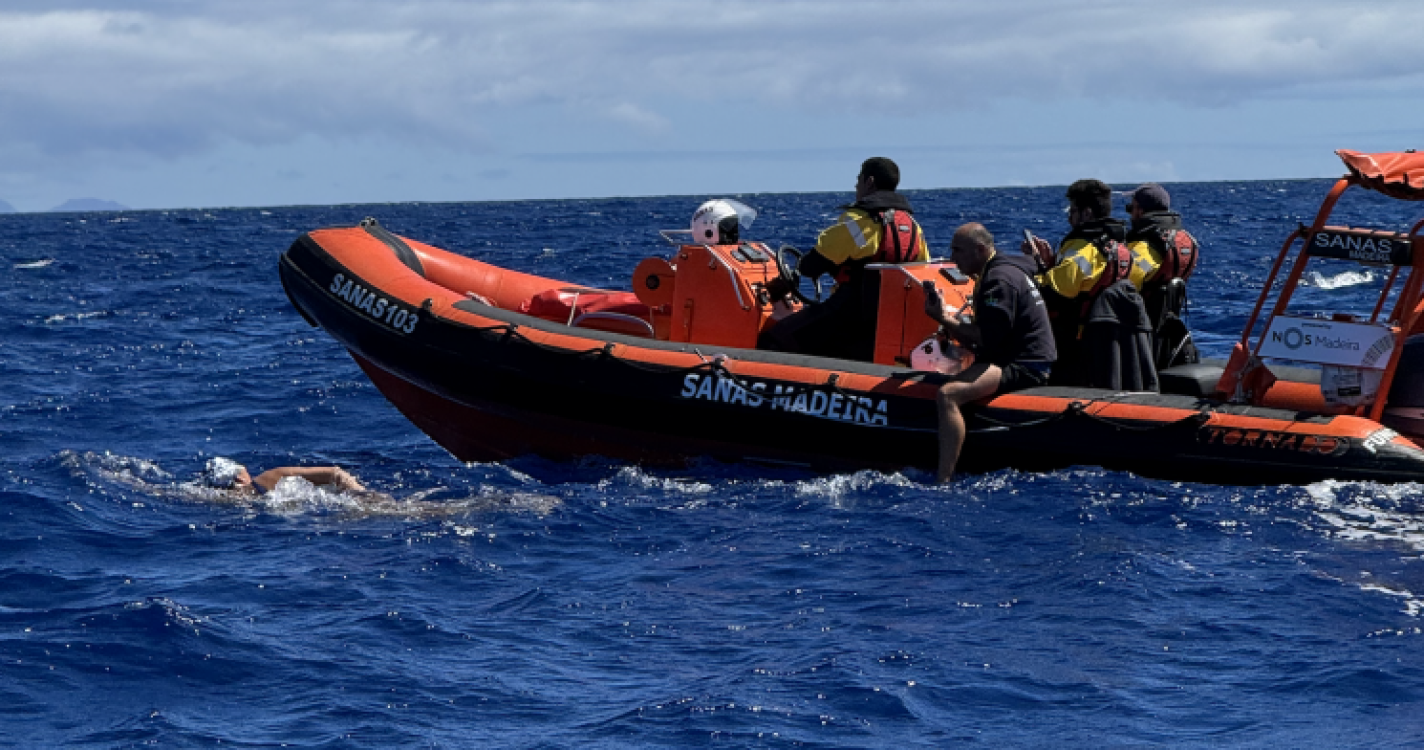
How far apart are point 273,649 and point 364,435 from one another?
5.17 metres

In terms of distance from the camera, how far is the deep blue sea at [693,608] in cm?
438

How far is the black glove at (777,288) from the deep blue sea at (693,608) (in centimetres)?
104

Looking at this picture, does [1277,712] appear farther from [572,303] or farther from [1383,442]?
[572,303]

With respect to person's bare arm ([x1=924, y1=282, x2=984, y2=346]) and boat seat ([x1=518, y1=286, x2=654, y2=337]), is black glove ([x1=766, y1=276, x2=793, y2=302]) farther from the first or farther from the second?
A: person's bare arm ([x1=924, y1=282, x2=984, y2=346])

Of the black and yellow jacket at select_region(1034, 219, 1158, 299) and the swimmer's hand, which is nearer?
the black and yellow jacket at select_region(1034, 219, 1158, 299)

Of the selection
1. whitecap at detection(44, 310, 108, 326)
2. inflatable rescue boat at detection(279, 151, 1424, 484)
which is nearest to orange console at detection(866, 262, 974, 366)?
inflatable rescue boat at detection(279, 151, 1424, 484)

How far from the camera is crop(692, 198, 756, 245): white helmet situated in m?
8.32

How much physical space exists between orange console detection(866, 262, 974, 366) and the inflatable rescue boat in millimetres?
11

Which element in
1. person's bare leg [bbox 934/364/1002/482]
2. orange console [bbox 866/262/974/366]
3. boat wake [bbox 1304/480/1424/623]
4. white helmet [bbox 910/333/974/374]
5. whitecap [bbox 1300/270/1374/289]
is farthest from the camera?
whitecap [bbox 1300/270/1374/289]

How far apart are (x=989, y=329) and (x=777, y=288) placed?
4.84ft

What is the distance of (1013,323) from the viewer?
7.13 metres

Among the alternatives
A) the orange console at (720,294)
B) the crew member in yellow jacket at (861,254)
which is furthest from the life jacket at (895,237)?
the orange console at (720,294)

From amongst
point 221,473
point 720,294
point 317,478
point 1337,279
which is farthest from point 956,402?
point 1337,279

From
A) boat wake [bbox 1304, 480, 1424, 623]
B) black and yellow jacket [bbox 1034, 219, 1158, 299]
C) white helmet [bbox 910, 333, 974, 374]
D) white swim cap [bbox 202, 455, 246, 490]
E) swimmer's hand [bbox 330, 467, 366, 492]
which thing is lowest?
white swim cap [bbox 202, 455, 246, 490]
